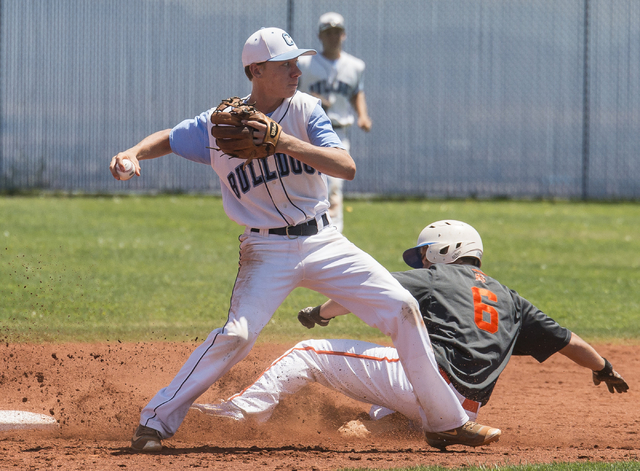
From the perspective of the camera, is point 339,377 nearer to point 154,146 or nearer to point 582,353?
point 582,353

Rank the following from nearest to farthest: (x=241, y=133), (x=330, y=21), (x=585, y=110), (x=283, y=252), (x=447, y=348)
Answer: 1. (x=241, y=133)
2. (x=283, y=252)
3. (x=447, y=348)
4. (x=330, y=21)
5. (x=585, y=110)

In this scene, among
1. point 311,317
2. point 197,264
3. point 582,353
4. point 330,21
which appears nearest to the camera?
point 582,353

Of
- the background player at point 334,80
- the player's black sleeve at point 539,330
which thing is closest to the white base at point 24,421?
the player's black sleeve at point 539,330

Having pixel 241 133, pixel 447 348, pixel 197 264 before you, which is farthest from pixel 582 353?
pixel 197 264

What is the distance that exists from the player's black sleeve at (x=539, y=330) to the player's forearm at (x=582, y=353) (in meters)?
0.07

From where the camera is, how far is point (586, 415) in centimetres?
518

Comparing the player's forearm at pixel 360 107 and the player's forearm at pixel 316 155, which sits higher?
the player's forearm at pixel 360 107

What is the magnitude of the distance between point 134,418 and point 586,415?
2.97 meters

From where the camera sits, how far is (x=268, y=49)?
412cm

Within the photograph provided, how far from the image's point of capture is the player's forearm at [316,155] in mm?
3861

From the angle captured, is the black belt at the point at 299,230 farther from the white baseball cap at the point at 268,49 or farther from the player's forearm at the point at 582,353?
the player's forearm at the point at 582,353

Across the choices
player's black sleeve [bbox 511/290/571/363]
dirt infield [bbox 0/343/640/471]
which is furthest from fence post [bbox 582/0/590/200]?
player's black sleeve [bbox 511/290/571/363]

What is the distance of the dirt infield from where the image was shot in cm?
391

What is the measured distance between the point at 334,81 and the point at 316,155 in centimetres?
661
